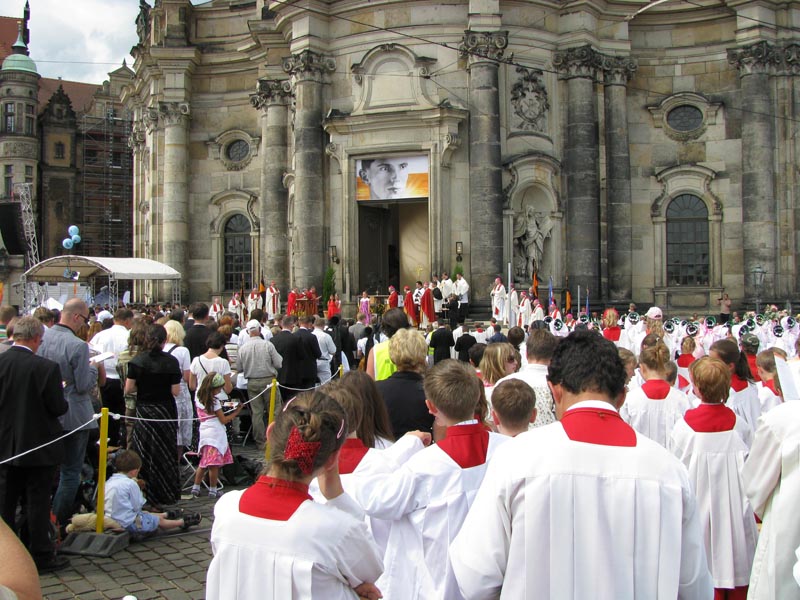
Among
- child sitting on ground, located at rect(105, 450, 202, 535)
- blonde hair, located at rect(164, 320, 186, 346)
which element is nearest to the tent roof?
blonde hair, located at rect(164, 320, 186, 346)

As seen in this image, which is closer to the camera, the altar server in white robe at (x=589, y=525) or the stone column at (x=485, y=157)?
the altar server in white robe at (x=589, y=525)

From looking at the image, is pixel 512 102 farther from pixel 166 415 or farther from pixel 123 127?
pixel 123 127

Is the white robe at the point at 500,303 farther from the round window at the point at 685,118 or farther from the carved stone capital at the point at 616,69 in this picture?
the round window at the point at 685,118

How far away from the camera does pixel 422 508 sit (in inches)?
180

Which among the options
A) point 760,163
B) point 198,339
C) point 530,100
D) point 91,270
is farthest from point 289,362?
point 760,163

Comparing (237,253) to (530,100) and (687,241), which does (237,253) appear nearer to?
(530,100)

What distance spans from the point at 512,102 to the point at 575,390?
1025 inches

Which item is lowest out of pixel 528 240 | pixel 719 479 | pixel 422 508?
pixel 719 479

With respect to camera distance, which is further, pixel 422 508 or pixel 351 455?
pixel 351 455

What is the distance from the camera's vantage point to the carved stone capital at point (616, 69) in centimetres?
2955

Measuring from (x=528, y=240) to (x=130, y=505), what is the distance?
22028 millimetres

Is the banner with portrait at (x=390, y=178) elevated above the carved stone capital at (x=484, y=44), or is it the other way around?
the carved stone capital at (x=484, y=44)

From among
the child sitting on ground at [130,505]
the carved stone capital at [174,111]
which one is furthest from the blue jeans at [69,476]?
the carved stone capital at [174,111]

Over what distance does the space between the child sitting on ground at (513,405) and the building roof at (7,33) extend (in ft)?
250
